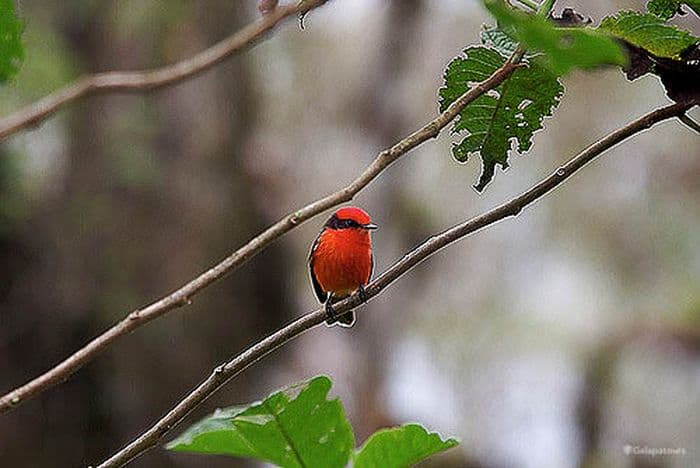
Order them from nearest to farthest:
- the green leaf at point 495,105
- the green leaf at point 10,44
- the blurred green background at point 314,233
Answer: the green leaf at point 495,105
the green leaf at point 10,44
the blurred green background at point 314,233

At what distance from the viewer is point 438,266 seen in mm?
4578

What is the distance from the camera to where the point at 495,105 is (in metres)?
0.69

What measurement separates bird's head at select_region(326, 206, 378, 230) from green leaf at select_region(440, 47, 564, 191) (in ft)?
2.67

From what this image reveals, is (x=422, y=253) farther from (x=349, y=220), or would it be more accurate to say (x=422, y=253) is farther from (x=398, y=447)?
(x=349, y=220)

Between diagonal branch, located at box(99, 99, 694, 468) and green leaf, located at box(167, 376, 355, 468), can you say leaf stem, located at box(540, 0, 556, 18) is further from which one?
green leaf, located at box(167, 376, 355, 468)

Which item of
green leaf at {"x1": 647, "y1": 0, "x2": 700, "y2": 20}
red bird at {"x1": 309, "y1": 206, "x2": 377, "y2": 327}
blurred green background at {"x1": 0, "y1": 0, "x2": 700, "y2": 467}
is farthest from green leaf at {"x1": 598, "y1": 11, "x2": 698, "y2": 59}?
blurred green background at {"x1": 0, "y1": 0, "x2": 700, "y2": 467}

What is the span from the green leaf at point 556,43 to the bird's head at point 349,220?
1.16m

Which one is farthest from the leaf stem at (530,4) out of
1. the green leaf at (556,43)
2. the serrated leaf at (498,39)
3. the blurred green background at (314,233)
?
the blurred green background at (314,233)

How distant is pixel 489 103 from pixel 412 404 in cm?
327

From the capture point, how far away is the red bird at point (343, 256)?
1505mm

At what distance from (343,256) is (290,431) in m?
0.83

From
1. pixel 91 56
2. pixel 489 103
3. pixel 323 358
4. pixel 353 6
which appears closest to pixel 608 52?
pixel 489 103

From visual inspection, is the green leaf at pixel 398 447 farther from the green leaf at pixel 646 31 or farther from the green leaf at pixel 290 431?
the green leaf at pixel 646 31

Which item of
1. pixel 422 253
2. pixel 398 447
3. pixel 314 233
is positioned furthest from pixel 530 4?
pixel 314 233
